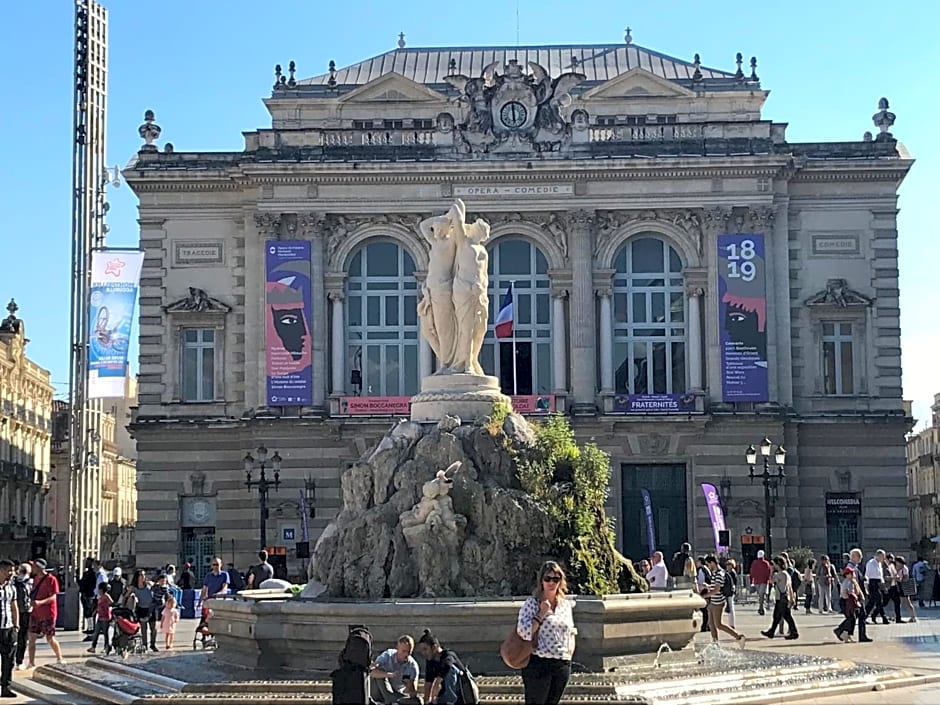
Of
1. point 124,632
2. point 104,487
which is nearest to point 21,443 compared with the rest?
point 104,487

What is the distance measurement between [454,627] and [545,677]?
579 centimetres

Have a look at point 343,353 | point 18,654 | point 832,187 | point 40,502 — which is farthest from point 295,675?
point 40,502

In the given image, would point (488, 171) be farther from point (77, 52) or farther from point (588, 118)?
point (77, 52)

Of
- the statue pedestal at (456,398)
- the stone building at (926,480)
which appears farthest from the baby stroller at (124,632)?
the stone building at (926,480)

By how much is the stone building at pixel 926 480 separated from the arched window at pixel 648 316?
2118 inches

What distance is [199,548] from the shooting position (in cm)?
5262

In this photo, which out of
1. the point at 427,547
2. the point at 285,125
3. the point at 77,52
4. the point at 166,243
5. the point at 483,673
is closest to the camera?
the point at 483,673

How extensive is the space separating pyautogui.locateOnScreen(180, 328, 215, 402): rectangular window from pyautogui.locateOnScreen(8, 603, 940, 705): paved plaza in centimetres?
1580

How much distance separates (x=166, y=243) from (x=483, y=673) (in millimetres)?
36663

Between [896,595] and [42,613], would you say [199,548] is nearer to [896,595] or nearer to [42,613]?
[896,595]

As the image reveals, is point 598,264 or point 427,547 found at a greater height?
point 598,264

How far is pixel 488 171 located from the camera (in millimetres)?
51531

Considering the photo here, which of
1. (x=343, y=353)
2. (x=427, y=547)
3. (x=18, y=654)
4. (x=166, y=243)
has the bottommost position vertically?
(x=18, y=654)

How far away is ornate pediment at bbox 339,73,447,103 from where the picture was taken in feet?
185
